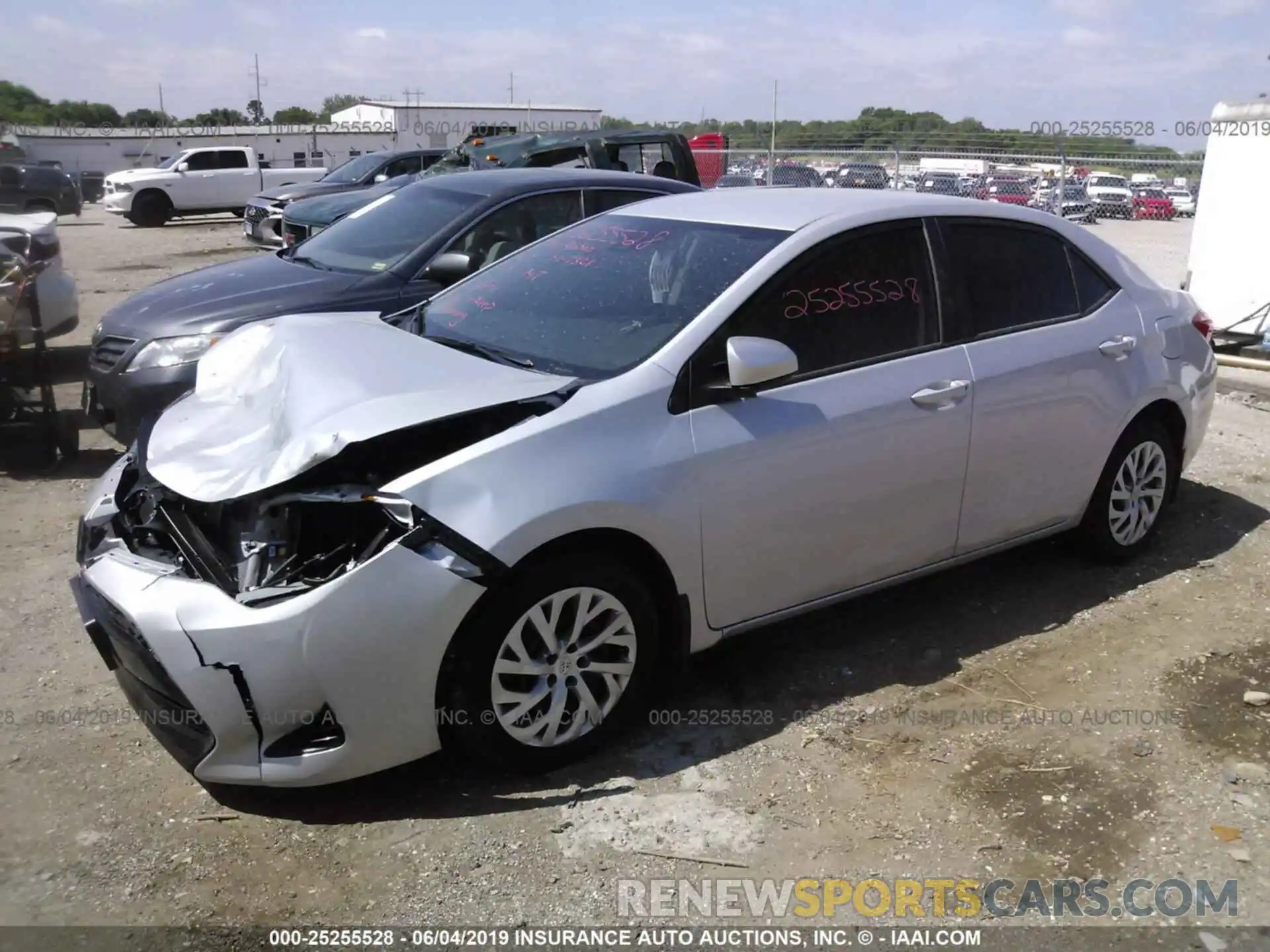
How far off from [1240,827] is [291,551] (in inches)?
116

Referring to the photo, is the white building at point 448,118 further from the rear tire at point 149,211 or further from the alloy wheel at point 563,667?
the alloy wheel at point 563,667

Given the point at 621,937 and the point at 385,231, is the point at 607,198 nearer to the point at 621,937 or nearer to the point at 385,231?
the point at 385,231

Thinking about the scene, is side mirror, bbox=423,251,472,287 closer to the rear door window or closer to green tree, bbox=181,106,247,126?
the rear door window

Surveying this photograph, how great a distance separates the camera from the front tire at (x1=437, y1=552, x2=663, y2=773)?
3.13 metres

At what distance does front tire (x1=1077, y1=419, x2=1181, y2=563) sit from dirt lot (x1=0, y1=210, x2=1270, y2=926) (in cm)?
27

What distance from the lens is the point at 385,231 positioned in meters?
6.75

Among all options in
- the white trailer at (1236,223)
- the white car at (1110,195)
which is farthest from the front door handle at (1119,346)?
the white car at (1110,195)

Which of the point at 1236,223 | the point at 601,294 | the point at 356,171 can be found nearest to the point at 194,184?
the point at 356,171

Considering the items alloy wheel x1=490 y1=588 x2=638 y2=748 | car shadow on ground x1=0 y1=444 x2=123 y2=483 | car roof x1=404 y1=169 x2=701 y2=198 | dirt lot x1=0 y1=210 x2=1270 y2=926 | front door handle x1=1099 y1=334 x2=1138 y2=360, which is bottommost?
dirt lot x1=0 y1=210 x2=1270 y2=926

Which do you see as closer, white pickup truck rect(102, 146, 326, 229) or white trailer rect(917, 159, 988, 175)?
white trailer rect(917, 159, 988, 175)

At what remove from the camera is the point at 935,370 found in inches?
160

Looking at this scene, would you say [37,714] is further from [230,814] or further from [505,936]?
[505,936]

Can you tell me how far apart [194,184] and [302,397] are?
77.6ft

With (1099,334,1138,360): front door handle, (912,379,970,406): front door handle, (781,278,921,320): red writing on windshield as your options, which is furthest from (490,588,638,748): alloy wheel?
(1099,334,1138,360): front door handle
